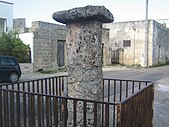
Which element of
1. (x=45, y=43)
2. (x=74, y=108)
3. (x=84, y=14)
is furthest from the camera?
(x=45, y=43)

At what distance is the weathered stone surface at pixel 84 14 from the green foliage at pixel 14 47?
1489 cm

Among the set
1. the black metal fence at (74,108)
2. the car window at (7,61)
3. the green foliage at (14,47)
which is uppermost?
the green foliage at (14,47)

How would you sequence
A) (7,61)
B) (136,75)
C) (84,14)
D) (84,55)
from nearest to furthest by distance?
(84,14) < (84,55) < (7,61) < (136,75)

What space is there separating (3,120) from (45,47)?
55.9 ft

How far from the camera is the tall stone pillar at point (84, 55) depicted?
430cm

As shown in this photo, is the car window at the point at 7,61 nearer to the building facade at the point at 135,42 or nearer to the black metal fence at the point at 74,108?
the black metal fence at the point at 74,108

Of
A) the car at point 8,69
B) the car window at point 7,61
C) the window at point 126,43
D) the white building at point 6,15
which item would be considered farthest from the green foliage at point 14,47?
the window at point 126,43

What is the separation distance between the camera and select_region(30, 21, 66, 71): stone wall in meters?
20.5

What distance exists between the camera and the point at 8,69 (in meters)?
14.3

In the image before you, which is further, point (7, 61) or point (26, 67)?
point (26, 67)

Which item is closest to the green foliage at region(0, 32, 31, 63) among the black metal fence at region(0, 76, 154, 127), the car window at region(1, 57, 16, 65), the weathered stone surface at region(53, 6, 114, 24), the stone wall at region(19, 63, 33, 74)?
the stone wall at region(19, 63, 33, 74)

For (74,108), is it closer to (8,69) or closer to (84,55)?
(84,55)

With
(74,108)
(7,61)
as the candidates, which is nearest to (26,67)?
(7,61)

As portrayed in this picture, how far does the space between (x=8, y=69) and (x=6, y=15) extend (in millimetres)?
10143
